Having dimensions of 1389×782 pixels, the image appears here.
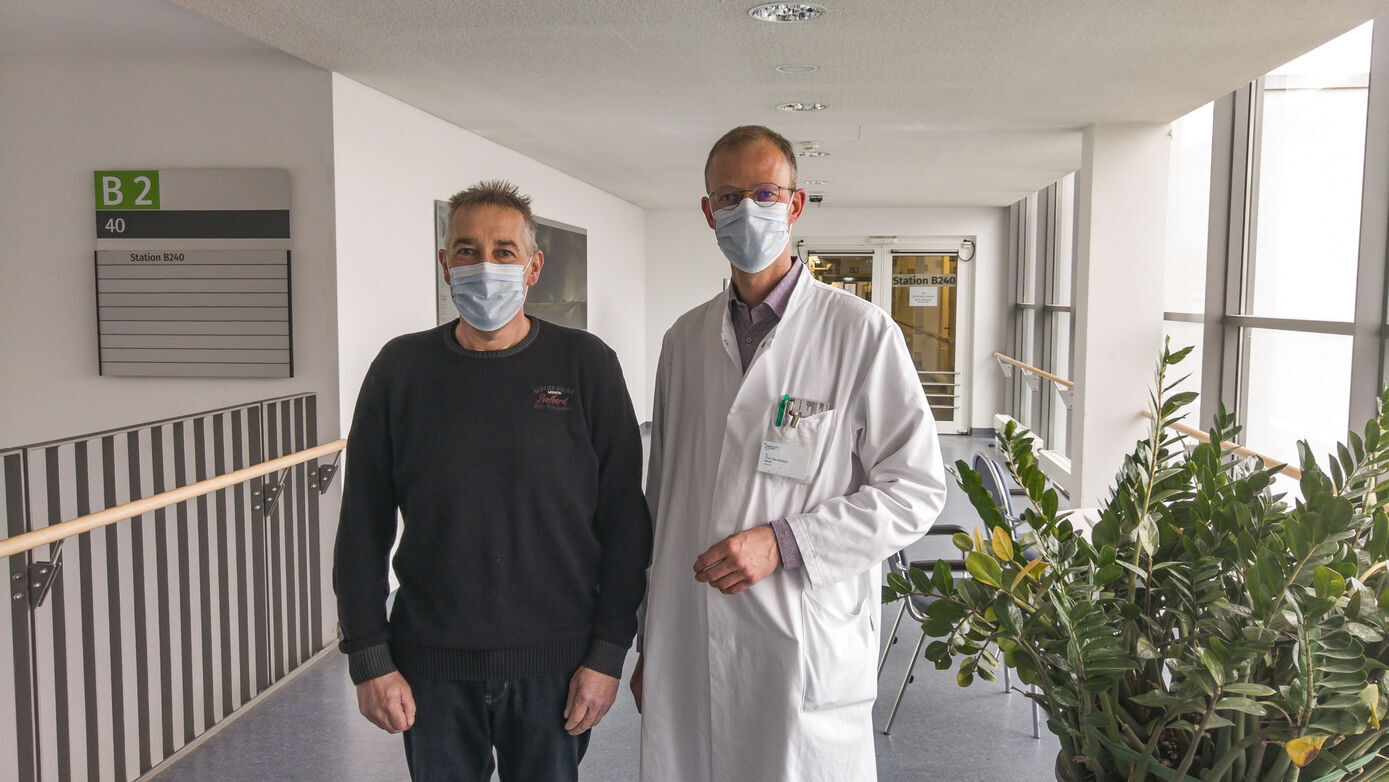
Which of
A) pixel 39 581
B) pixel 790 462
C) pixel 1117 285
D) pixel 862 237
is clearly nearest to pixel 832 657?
pixel 790 462

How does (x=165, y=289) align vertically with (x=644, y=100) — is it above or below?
below

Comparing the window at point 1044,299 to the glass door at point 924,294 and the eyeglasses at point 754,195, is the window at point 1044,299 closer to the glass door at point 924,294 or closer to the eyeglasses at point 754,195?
the glass door at point 924,294

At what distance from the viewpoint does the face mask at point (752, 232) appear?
178cm

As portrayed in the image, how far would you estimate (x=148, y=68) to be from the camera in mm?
4500

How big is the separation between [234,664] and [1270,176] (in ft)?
18.4

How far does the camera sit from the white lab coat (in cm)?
166

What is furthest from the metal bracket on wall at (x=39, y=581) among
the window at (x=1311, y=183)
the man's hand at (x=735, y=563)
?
the window at (x=1311, y=183)

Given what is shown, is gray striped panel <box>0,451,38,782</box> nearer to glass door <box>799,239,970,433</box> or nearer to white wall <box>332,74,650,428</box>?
white wall <box>332,74,650,428</box>

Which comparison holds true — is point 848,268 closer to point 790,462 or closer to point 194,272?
point 194,272

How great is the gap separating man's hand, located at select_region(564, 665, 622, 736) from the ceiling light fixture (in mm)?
2543

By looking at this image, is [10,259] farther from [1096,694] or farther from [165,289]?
[1096,694]

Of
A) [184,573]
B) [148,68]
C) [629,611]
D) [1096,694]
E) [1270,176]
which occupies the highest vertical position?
[148,68]

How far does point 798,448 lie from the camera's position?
66.6 inches

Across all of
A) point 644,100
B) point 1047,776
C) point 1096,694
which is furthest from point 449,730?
point 644,100
